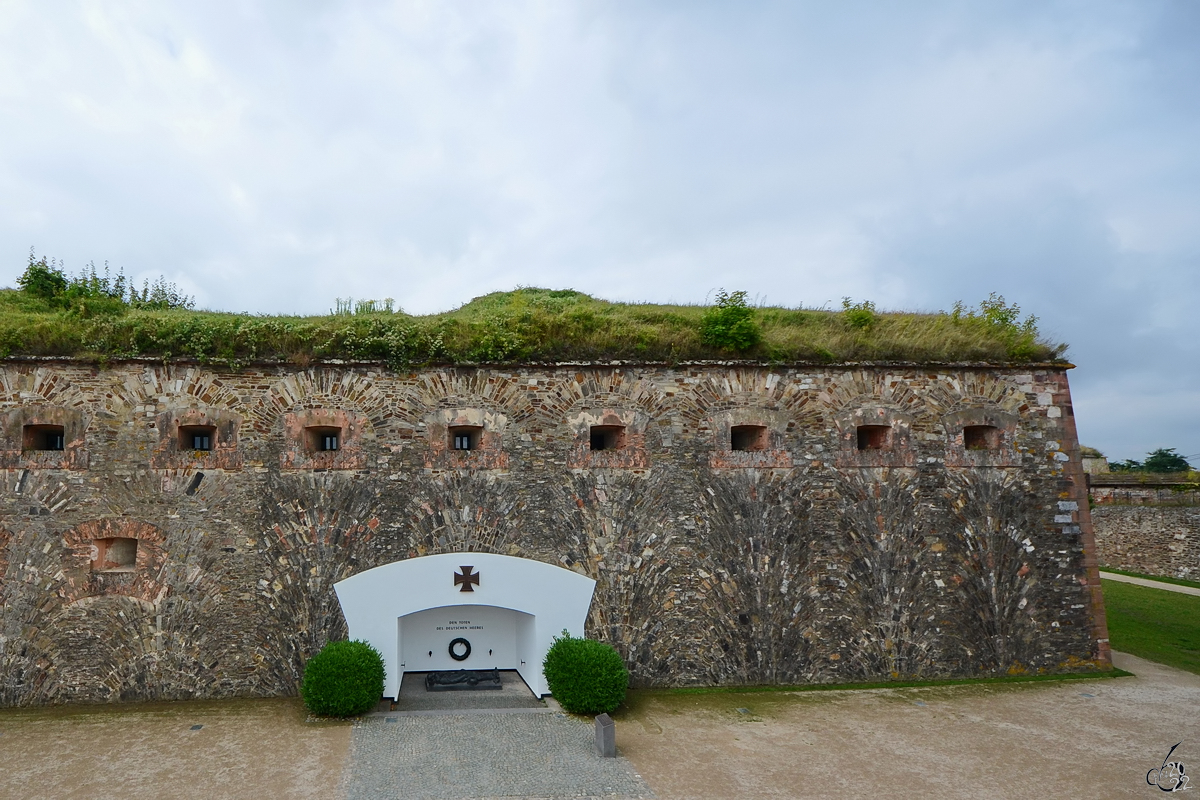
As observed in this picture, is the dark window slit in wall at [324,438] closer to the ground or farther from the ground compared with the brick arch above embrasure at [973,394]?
closer to the ground

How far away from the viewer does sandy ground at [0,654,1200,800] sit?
24.1 feet

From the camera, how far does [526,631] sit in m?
10.8

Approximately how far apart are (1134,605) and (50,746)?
22.9m

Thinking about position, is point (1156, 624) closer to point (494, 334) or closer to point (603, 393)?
point (603, 393)

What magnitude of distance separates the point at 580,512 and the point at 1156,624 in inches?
571

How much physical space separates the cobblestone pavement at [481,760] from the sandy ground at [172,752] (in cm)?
43

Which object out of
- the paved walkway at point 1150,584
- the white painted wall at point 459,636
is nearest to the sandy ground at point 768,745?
the white painted wall at point 459,636

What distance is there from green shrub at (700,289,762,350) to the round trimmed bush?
24.2 ft

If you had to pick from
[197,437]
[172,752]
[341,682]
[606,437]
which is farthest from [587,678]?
[197,437]

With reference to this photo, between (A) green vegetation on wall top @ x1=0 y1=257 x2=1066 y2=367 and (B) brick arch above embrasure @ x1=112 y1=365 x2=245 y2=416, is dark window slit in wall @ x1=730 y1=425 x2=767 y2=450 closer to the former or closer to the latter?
(A) green vegetation on wall top @ x1=0 y1=257 x2=1066 y2=367

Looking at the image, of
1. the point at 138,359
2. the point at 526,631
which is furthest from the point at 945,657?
the point at 138,359

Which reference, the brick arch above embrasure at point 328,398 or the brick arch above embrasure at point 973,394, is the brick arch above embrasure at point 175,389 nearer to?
the brick arch above embrasure at point 328,398

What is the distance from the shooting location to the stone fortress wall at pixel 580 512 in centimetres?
1003

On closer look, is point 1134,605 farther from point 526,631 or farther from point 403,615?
point 403,615
